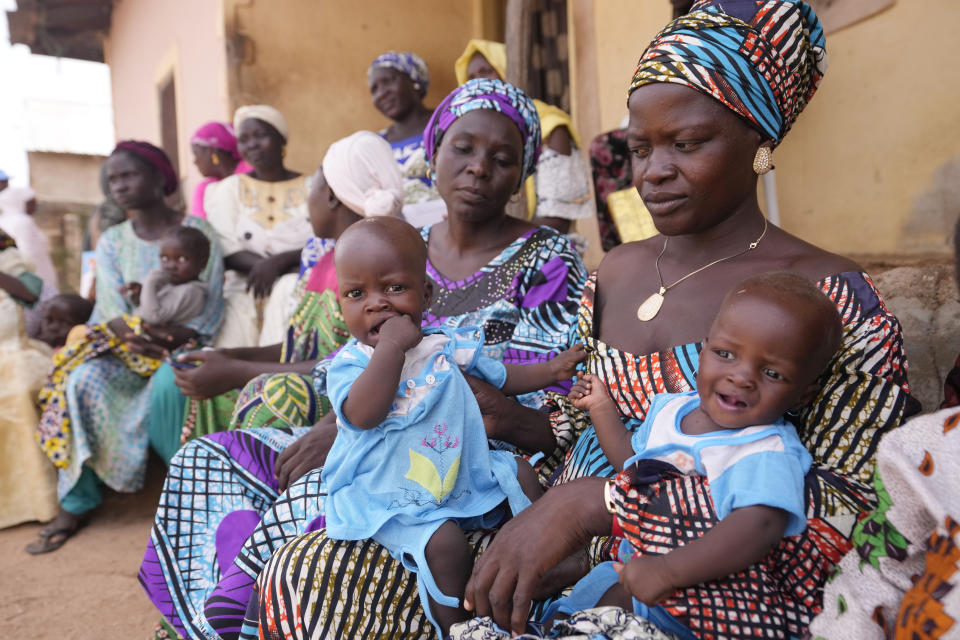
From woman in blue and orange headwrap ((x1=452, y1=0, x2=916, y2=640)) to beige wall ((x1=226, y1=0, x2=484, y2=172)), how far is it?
587cm

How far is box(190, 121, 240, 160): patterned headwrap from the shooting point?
22.1ft

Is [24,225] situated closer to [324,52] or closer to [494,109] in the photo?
[324,52]

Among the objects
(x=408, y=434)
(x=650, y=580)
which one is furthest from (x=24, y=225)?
(x=650, y=580)

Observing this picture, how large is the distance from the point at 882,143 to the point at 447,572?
9.72 ft

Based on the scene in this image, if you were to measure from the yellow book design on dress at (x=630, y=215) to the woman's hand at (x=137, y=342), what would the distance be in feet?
8.86

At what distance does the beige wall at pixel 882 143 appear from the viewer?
3.24 m

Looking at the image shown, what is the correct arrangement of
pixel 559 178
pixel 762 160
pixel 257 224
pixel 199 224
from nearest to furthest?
pixel 762 160, pixel 559 178, pixel 199 224, pixel 257 224

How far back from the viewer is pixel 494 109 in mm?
2693

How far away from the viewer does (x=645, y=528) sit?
1508mm

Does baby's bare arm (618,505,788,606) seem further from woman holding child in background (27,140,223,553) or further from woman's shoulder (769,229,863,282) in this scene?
woman holding child in background (27,140,223,553)

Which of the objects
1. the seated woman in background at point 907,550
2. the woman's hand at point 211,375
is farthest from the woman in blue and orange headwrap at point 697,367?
the woman's hand at point 211,375

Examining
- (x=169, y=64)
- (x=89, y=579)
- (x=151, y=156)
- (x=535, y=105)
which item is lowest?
(x=89, y=579)

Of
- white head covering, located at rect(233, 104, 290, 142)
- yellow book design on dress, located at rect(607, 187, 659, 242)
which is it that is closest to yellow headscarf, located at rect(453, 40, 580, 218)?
yellow book design on dress, located at rect(607, 187, 659, 242)

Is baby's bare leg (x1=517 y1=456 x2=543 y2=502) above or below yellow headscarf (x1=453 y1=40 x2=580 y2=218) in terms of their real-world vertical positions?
below
